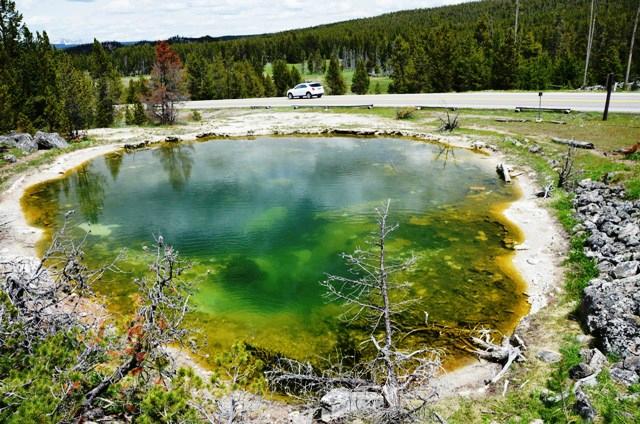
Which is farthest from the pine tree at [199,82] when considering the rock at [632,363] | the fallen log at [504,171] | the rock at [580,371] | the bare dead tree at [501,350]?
the rock at [632,363]

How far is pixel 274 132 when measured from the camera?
122 ft

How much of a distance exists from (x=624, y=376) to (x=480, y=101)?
35.6m

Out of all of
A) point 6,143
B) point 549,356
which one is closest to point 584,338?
point 549,356

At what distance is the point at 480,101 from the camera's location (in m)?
41.1

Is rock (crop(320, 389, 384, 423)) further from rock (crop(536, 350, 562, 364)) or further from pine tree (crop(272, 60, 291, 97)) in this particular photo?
pine tree (crop(272, 60, 291, 97))

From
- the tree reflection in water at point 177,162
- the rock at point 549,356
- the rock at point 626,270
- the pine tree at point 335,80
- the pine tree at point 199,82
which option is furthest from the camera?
the pine tree at point 335,80

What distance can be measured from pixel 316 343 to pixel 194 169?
62.4 ft

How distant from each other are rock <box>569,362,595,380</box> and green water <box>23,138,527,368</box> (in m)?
2.68

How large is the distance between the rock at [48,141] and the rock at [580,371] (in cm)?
3319

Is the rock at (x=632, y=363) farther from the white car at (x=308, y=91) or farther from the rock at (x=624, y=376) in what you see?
the white car at (x=308, y=91)

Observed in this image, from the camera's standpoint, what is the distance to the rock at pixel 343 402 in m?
8.48

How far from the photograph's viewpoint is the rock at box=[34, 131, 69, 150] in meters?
32.0

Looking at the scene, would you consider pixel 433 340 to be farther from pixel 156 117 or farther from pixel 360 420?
pixel 156 117

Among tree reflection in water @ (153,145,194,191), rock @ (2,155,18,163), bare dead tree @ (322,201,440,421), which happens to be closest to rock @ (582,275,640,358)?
bare dead tree @ (322,201,440,421)
